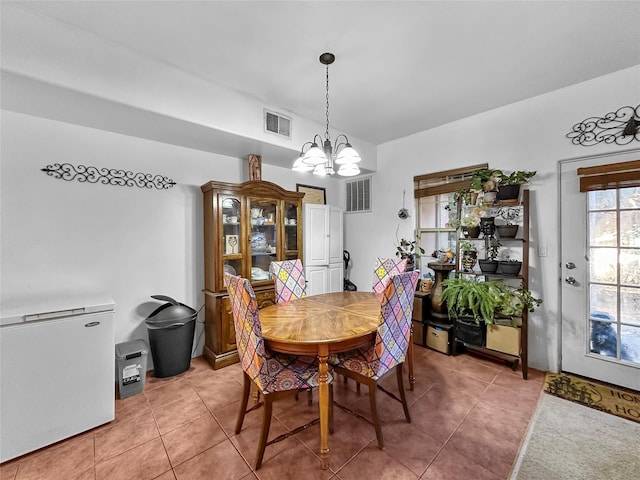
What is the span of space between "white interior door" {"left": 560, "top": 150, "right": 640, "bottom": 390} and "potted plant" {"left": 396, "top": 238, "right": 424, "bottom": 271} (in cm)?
148

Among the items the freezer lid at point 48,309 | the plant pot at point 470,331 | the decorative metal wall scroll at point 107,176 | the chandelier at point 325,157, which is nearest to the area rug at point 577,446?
the plant pot at point 470,331

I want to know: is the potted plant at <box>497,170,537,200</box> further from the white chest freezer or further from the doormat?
the white chest freezer

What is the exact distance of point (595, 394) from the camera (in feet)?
7.48

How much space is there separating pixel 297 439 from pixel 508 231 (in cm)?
272

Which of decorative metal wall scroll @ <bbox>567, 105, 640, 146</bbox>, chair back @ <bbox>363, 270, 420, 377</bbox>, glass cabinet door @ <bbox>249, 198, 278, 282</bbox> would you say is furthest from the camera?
glass cabinet door @ <bbox>249, 198, 278, 282</bbox>

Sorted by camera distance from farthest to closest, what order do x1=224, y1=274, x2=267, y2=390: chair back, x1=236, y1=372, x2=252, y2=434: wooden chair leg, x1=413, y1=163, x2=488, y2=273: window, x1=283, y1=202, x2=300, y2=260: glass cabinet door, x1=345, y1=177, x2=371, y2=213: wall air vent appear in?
x1=345, y1=177, x2=371, y2=213: wall air vent < x1=283, y1=202, x2=300, y2=260: glass cabinet door < x1=413, y1=163, x2=488, y2=273: window < x1=236, y1=372, x2=252, y2=434: wooden chair leg < x1=224, y1=274, x2=267, y2=390: chair back

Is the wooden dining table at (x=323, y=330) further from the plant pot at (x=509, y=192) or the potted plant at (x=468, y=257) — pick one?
the plant pot at (x=509, y=192)

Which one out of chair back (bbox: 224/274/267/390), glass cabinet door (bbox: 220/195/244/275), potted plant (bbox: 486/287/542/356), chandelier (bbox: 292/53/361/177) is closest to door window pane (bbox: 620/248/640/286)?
potted plant (bbox: 486/287/542/356)

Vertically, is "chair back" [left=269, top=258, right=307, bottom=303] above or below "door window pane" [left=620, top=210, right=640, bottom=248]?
below

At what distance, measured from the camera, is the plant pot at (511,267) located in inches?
106

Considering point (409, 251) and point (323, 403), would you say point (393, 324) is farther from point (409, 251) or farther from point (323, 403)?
point (409, 251)

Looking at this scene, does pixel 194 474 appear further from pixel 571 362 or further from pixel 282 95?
pixel 571 362

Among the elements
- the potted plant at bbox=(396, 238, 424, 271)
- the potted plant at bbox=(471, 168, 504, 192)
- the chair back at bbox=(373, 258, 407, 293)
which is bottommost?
the chair back at bbox=(373, 258, 407, 293)

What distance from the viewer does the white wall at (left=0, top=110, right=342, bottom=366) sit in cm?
214
